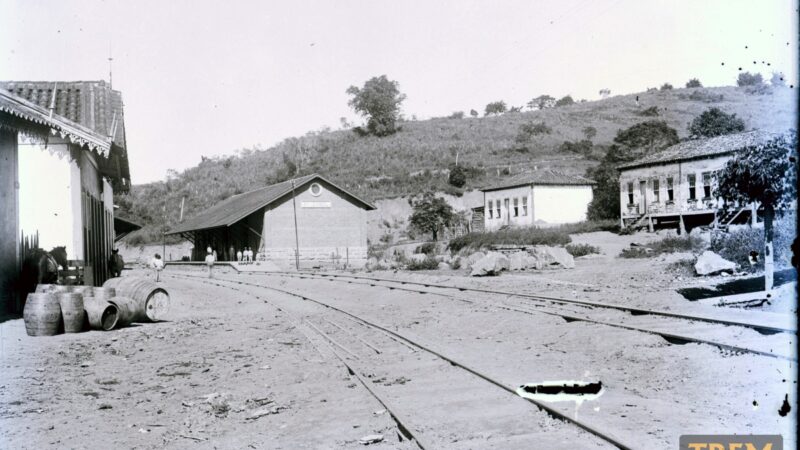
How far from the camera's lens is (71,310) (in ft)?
45.2

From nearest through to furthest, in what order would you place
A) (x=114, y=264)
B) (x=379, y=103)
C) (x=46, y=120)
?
(x=46, y=120) → (x=114, y=264) → (x=379, y=103)

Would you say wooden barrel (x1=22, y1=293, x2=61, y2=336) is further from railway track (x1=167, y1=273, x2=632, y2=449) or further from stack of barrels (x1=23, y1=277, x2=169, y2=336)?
railway track (x1=167, y1=273, x2=632, y2=449)

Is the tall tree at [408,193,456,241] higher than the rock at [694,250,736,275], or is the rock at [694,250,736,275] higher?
the tall tree at [408,193,456,241]

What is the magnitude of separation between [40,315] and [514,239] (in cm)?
3200

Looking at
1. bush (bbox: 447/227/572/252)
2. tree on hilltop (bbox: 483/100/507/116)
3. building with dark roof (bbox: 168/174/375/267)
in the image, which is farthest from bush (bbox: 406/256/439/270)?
tree on hilltop (bbox: 483/100/507/116)

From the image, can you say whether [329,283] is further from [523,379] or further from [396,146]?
[396,146]

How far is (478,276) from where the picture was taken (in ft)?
87.5

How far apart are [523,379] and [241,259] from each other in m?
43.9

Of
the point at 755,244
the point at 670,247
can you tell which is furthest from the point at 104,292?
the point at 670,247

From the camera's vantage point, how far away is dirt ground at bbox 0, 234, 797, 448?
21.2 feet

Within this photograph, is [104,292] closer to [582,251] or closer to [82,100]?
[82,100]

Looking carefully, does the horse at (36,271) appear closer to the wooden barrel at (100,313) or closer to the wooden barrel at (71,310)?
the wooden barrel at (100,313)

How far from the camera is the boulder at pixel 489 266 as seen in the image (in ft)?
88.4

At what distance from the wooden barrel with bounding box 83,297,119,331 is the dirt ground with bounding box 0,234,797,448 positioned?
31 centimetres
